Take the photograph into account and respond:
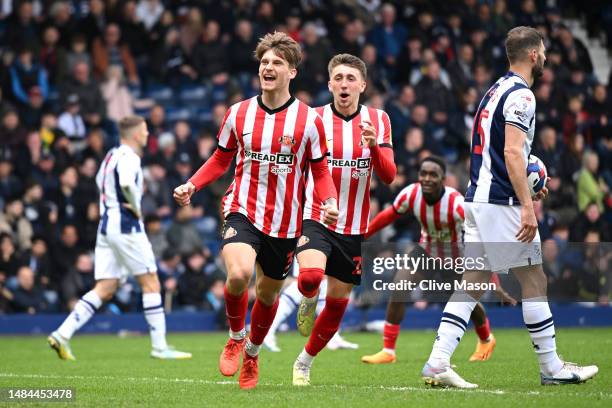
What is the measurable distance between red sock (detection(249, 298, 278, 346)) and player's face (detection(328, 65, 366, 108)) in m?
1.96

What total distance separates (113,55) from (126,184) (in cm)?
863

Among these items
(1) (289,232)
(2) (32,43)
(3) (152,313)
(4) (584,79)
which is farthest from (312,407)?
(4) (584,79)

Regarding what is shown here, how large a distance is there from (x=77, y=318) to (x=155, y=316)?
0.90 m

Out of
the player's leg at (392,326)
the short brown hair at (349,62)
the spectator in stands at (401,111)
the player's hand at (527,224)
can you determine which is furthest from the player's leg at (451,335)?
the spectator in stands at (401,111)

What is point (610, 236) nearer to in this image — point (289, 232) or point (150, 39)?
point (150, 39)

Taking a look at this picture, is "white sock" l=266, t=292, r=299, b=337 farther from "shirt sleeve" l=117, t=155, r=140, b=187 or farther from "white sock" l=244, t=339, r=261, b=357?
"white sock" l=244, t=339, r=261, b=357

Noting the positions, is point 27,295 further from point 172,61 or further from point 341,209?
point 341,209

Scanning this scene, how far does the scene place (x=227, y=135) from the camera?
8.28m

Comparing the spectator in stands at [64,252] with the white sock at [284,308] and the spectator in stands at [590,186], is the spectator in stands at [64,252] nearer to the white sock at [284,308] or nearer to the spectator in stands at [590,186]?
the white sock at [284,308]

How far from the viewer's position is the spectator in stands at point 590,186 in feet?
64.2

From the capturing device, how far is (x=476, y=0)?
75.4 ft

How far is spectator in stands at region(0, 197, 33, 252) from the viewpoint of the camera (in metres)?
17.3

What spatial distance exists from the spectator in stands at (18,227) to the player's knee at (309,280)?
10233mm

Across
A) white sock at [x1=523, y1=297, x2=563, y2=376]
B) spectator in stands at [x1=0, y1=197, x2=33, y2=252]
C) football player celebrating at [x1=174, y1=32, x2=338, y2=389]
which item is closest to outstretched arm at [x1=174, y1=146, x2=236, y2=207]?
football player celebrating at [x1=174, y1=32, x2=338, y2=389]
